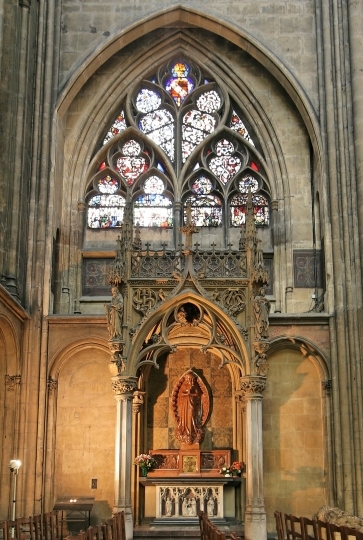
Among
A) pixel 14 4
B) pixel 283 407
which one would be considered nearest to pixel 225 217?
pixel 283 407

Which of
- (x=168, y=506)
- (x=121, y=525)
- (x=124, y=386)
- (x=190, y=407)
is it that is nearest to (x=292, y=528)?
(x=121, y=525)

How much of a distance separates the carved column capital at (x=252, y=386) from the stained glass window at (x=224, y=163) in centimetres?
682

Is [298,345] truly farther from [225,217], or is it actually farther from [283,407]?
[225,217]

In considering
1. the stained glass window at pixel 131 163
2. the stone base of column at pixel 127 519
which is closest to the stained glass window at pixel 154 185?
the stained glass window at pixel 131 163

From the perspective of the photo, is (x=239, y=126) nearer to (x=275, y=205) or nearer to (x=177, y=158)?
(x=177, y=158)

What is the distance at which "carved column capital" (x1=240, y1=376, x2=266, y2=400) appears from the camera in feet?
57.4

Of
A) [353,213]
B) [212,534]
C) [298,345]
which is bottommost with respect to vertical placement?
[212,534]

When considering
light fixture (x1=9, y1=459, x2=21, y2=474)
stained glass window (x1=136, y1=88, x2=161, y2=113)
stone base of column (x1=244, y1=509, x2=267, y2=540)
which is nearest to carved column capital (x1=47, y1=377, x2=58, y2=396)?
light fixture (x1=9, y1=459, x2=21, y2=474)

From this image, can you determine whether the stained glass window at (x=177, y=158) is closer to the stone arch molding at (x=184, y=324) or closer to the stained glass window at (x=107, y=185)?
the stained glass window at (x=107, y=185)

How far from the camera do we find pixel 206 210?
2247 cm

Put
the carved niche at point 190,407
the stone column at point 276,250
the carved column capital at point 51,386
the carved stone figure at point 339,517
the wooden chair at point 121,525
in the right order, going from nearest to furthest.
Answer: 1. the wooden chair at point 121,525
2. the carved stone figure at point 339,517
3. the carved column capital at point 51,386
4. the carved niche at point 190,407
5. the stone column at point 276,250

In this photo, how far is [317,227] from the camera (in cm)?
2134

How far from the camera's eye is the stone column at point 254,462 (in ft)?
55.4

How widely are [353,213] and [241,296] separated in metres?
3.73
